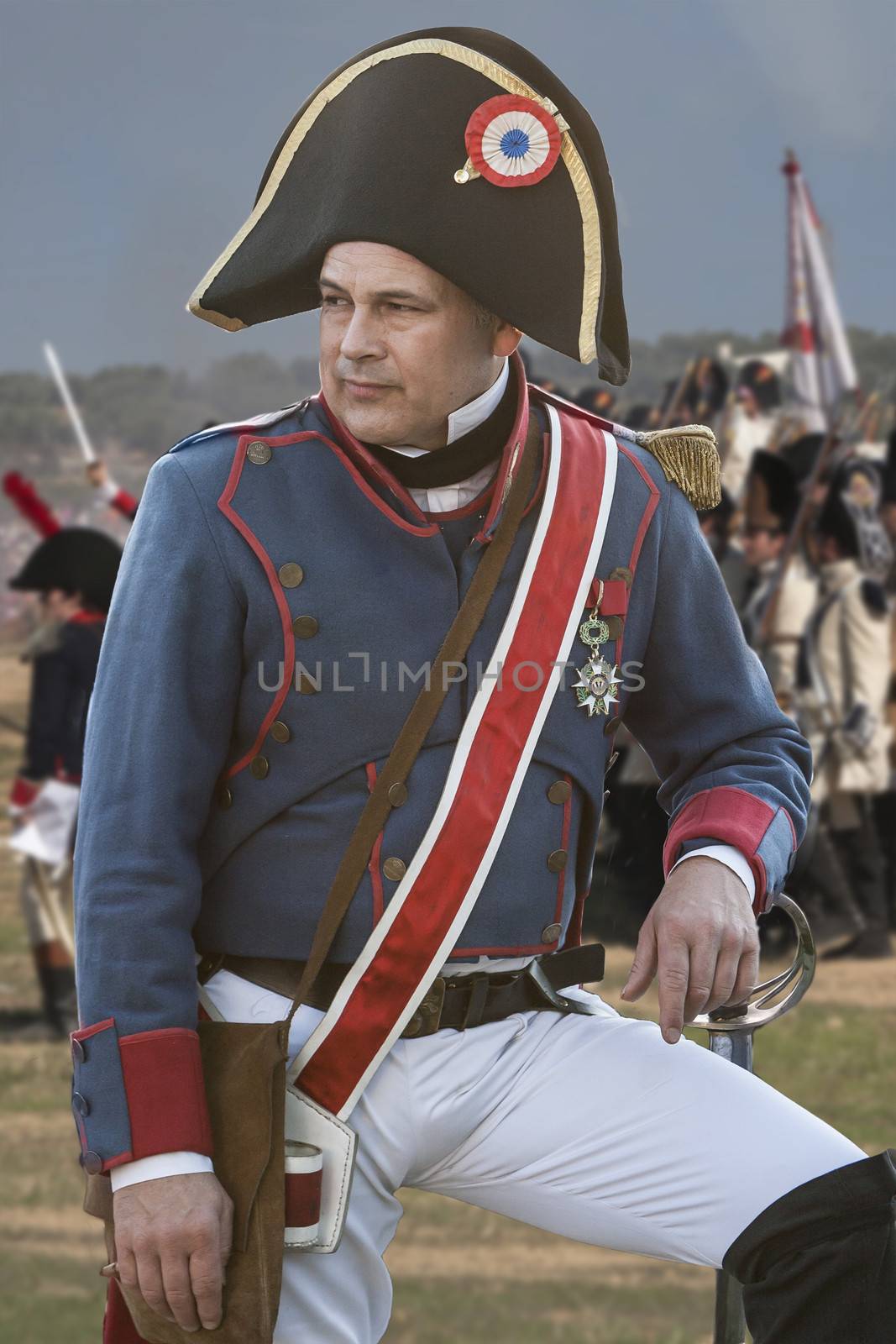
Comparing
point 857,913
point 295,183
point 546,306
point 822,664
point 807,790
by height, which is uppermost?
point 295,183

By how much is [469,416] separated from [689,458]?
13.0 inches

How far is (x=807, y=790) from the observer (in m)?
2.20

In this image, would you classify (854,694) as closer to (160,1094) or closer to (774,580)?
(774,580)

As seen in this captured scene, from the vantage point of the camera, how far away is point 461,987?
200 cm

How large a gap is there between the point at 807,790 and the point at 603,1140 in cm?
52

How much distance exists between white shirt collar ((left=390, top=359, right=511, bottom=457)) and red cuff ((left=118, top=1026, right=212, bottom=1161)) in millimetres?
684

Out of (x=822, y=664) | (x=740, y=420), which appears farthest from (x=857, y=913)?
(x=740, y=420)

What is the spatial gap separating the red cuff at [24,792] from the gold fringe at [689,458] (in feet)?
16.8

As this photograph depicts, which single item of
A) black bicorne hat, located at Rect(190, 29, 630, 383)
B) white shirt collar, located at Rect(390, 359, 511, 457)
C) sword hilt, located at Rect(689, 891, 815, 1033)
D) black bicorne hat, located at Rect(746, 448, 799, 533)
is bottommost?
black bicorne hat, located at Rect(746, 448, 799, 533)

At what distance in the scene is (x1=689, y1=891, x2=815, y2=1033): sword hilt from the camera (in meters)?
2.05

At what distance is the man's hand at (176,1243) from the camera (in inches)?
71.0

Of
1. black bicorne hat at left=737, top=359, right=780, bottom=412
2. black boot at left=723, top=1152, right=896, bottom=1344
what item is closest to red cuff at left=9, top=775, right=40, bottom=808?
black boot at left=723, top=1152, right=896, bottom=1344

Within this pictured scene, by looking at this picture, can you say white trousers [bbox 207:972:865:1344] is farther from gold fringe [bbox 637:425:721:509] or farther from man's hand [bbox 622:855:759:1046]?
gold fringe [bbox 637:425:721:509]

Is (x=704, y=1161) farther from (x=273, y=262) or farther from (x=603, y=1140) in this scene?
(x=273, y=262)
